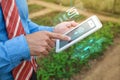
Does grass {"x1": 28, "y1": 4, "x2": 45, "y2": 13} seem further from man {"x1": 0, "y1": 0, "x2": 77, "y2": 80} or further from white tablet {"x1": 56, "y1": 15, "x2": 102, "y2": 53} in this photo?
white tablet {"x1": 56, "y1": 15, "x2": 102, "y2": 53}

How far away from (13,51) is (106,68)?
2.64 metres

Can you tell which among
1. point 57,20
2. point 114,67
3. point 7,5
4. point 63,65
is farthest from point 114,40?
point 7,5

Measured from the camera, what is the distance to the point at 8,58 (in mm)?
1234

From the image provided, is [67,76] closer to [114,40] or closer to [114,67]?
[114,67]

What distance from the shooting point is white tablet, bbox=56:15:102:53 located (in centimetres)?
131

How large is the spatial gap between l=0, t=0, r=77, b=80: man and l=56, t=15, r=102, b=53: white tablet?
0.06m

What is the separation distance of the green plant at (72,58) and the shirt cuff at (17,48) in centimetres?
218

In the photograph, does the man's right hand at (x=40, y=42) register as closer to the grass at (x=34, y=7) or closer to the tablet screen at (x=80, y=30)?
the tablet screen at (x=80, y=30)

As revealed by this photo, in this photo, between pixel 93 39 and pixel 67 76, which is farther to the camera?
pixel 93 39

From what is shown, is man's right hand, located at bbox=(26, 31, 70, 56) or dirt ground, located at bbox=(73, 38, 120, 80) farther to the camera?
dirt ground, located at bbox=(73, 38, 120, 80)

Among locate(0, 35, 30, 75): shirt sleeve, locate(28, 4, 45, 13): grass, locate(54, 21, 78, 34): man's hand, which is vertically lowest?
locate(28, 4, 45, 13): grass

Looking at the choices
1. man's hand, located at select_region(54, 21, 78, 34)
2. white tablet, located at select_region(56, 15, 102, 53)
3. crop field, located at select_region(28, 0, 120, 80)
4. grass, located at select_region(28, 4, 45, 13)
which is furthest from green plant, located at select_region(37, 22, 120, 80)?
white tablet, located at select_region(56, 15, 102, 53)

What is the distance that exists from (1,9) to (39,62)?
2.47 metres

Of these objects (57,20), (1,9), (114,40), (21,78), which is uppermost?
(1,9)
